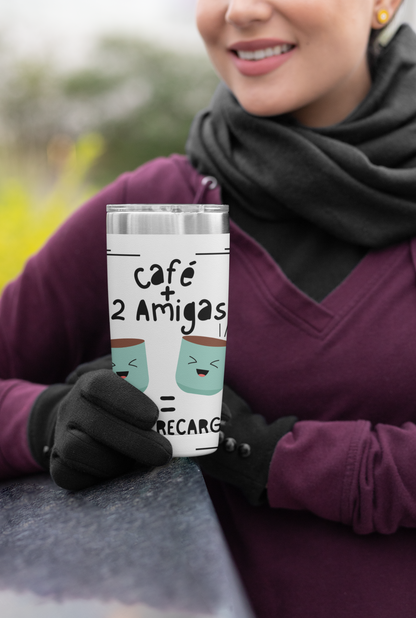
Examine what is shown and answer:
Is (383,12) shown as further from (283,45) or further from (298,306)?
(298,306)

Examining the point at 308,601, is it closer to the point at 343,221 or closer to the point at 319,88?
the point at 343,221

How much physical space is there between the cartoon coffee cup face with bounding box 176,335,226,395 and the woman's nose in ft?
1.77

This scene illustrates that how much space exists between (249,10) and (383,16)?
304 mm

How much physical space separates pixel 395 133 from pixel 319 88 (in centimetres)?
18

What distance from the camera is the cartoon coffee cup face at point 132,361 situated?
0.82 meters

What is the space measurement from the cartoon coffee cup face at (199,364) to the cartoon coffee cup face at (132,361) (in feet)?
0.15

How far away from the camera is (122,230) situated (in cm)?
79

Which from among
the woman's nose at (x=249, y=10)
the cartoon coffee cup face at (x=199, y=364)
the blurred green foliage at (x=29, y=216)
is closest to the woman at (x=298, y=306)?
the woman's nose at (x=249, y=10)

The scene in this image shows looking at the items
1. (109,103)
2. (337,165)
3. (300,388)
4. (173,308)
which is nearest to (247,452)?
(300,388)

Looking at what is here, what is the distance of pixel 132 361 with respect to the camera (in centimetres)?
83

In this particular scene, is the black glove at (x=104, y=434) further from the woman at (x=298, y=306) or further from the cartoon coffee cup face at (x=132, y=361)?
the woman at (x=298, y=306)

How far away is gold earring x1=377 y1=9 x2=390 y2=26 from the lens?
1.15 meters

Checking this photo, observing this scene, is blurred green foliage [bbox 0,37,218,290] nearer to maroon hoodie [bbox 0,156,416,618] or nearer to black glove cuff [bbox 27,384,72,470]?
maroon hoodie [bbox 0,156,416,618]

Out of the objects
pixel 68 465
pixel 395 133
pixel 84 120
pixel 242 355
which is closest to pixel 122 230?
pixel 68 465
